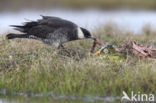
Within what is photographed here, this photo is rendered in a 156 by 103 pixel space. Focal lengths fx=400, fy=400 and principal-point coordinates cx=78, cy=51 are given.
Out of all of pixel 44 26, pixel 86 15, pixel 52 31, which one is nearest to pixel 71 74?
pixel 52 31

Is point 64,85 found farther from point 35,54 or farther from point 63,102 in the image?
point 35,54

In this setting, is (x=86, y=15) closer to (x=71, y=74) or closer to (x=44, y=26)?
(x=44, y=26)

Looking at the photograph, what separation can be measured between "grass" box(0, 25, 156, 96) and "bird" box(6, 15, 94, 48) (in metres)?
0.41

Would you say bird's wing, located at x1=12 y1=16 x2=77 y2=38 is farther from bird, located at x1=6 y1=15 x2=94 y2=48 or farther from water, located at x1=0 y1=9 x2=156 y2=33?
water, located at x1=0 y1=9 x2=156 y2=33

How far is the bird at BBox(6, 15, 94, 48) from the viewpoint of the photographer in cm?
823

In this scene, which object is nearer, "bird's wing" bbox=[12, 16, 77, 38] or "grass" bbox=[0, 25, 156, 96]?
"grass" bbox=[0, 25, 156, 96]

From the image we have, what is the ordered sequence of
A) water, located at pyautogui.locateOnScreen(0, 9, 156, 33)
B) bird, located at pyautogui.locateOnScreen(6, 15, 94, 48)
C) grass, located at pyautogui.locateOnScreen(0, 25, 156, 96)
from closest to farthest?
grass, located at pyautogui.locateOnScreen(0, 25, 156, 96), bird, located at pyautogui.locateOnScreen(6, 15, 94, 48), water, located at pyautogui.locateOnScreen(0, 9, 156, 33)

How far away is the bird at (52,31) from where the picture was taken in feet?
27.0

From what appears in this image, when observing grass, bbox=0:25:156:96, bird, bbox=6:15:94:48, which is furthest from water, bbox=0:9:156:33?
grass, bbox=0:25:156:96

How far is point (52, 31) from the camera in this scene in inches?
324

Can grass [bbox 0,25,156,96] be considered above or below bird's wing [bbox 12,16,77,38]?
below

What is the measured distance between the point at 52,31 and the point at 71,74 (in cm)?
158

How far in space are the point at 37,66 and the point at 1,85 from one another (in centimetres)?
72

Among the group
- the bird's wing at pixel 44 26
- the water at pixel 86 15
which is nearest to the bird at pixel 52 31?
the bird's wing at pixel 44 26
